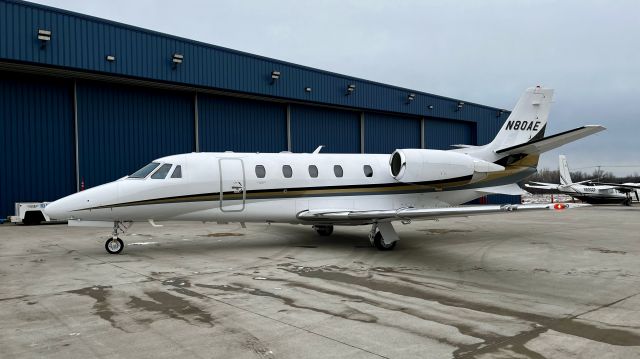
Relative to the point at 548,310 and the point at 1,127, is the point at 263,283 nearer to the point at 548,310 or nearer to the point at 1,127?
the point at 548,310

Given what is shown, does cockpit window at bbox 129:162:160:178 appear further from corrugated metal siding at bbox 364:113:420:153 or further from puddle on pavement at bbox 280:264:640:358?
corrugated metal siding at bbox 364:113:420:153

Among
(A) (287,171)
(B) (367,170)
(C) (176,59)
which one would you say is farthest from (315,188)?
(C) (176,59)

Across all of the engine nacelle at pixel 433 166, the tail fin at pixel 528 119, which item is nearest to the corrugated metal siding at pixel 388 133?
the tail fin at pixel 528 119

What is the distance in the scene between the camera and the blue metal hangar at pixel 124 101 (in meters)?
19.8

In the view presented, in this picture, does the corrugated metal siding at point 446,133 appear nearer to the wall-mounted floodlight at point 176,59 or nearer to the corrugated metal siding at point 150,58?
the corrugated metal siding at point 150,58

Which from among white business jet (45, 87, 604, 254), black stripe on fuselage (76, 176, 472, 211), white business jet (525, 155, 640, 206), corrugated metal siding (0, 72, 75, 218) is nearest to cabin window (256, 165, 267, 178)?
white business jet (45, 87, 604, 254)

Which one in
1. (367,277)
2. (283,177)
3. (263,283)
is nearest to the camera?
(263,283)

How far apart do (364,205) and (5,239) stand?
458 inches

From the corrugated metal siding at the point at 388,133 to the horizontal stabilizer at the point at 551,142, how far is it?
54.1 feet

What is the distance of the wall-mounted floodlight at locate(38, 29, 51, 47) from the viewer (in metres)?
18.7

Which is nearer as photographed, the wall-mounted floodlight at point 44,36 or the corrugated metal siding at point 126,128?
the wall-mounted floodlight at point 44,36

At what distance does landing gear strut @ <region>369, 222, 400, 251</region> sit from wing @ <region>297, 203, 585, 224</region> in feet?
0.93

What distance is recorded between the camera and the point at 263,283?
8.45 m

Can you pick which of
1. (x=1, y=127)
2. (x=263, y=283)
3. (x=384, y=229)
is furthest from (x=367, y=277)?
(x=1, y=127)
